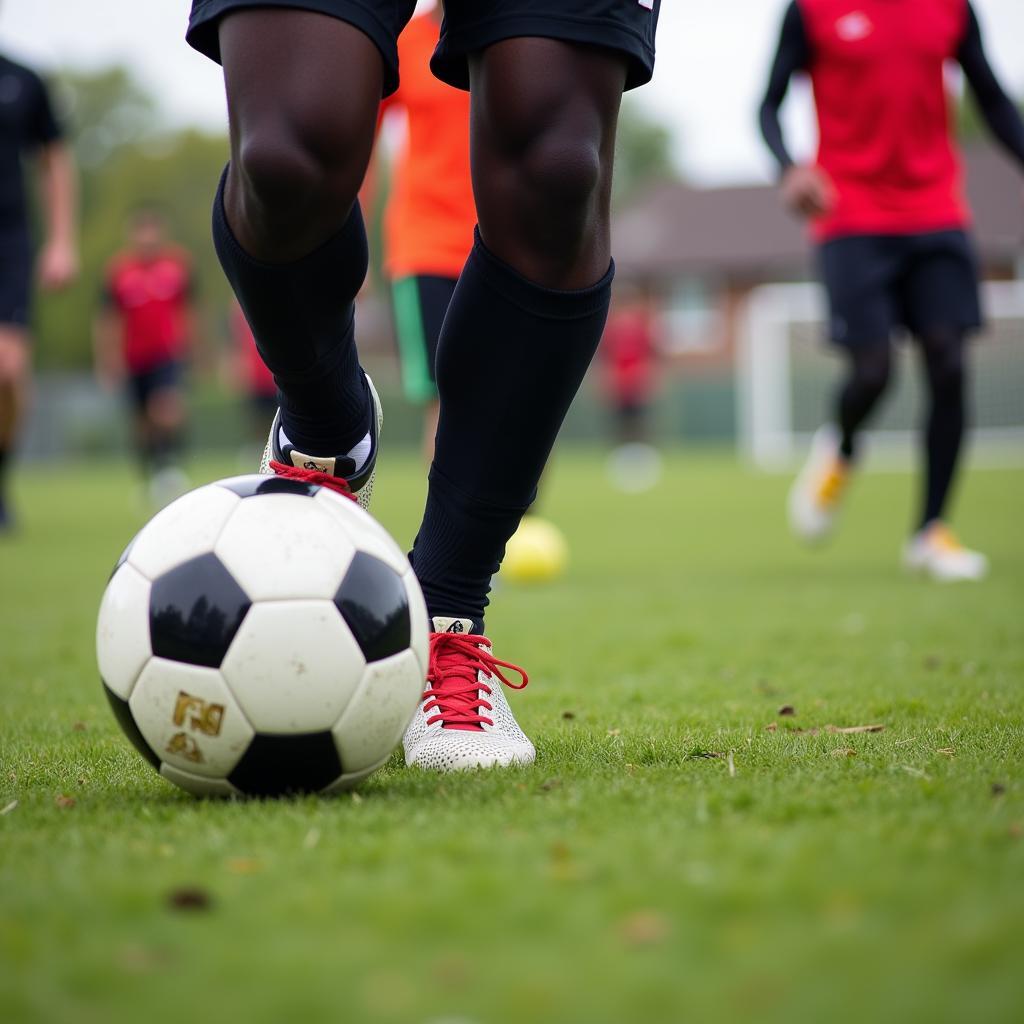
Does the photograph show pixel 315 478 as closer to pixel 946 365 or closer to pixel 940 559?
pixel 946 365

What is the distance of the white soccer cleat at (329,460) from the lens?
260 centimetres

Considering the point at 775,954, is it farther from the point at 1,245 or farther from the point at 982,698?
the point at 1,245

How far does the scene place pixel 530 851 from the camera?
5.40 feet

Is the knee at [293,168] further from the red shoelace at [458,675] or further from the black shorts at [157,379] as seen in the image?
the black shorts at [157,379]

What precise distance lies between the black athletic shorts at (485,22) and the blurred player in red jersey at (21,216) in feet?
18.7

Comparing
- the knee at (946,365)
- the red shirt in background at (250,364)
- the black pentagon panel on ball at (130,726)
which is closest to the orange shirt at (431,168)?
the knee at (946,365)

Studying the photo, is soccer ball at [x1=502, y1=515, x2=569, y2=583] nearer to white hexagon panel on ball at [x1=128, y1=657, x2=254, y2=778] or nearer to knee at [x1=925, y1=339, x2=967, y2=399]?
knee at [x1=925, y1=339, x2=967, y2=399]

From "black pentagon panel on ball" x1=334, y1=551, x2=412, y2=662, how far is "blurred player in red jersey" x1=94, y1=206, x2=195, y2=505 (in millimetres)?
11040

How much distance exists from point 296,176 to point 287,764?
854 mm

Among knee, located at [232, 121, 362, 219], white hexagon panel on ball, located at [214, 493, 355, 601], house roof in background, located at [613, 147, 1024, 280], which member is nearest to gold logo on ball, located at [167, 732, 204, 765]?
white hexagon panel on ball, located at [214, 493, 355, 601]

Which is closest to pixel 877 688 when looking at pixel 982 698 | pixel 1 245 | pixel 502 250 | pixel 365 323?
pixel 982 698

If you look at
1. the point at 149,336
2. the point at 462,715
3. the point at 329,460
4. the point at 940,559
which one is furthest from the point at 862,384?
the point at 149,336

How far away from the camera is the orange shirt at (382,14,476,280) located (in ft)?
15.8

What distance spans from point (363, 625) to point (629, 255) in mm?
42776
